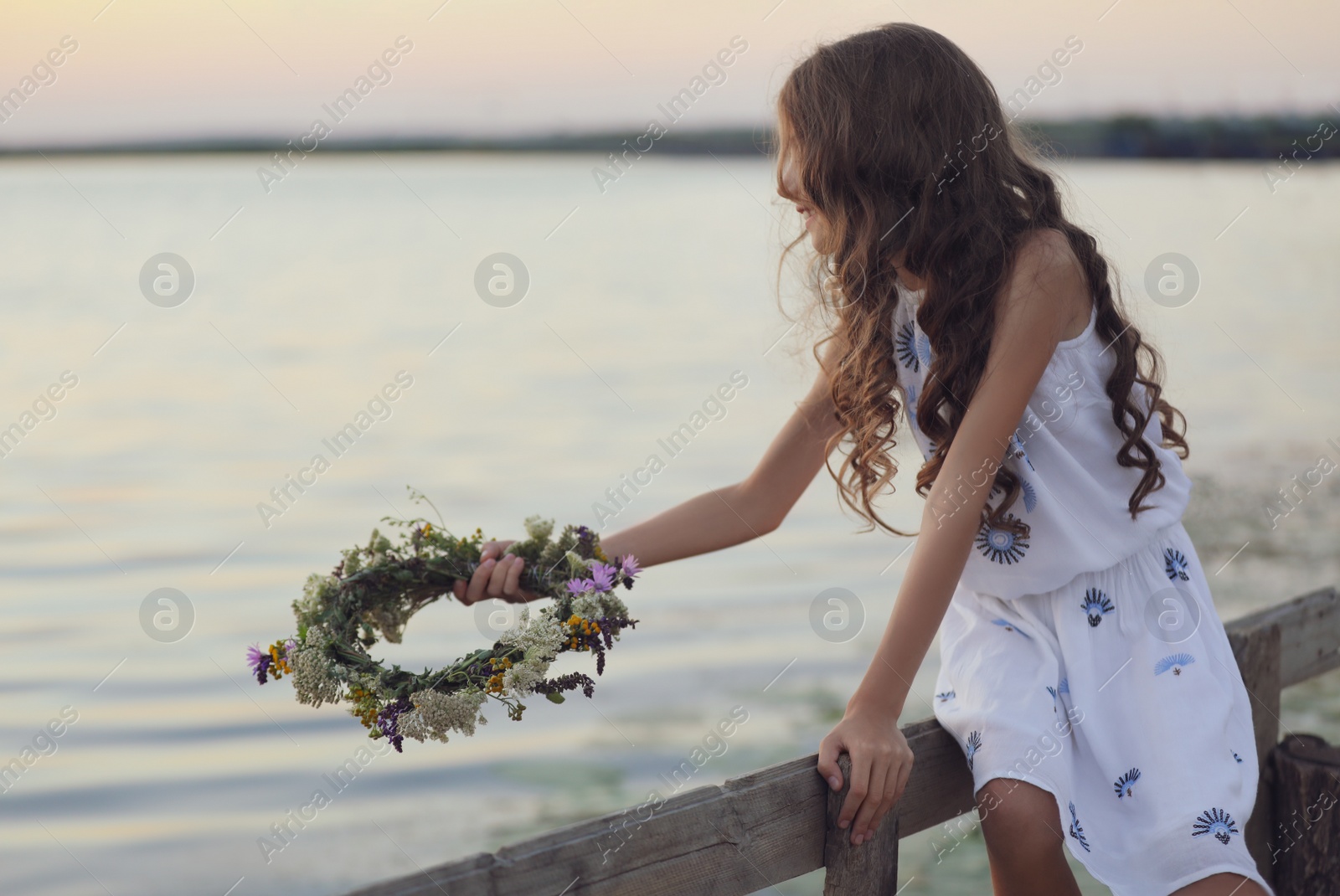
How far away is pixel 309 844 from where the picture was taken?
4.42 meters

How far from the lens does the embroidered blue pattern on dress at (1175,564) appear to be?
2102 mm

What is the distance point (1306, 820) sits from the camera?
253 centimetres

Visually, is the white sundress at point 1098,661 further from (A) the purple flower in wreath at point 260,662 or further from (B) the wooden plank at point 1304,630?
(A) the purple flower in wreath at point 260,662

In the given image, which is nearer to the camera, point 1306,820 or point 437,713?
point 437,713

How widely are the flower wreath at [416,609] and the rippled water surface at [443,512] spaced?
29.1 inches

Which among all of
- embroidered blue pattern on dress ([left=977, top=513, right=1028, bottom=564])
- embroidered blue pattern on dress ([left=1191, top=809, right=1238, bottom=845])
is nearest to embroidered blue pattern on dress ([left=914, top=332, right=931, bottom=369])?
embroidered blue pattern on dress ([left=977, top=513, right=1028, bottom=564])

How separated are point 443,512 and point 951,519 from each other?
599 centimetres

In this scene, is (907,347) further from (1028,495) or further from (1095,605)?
(1095,605)

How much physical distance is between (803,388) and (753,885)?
9421 mm

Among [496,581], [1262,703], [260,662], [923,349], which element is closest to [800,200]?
[923,349]

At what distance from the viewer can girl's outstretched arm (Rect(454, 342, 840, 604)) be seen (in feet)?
7.69

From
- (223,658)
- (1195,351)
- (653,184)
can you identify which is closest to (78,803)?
(223,658)

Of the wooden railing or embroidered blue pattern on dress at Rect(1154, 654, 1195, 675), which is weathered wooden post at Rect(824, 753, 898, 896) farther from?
embroidered blue pattern on dress at Rect(1154, 654, 1195, 675)

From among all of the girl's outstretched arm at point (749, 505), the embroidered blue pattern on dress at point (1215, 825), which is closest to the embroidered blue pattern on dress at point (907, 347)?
the girl's outstretched arm at point (749, 505)
